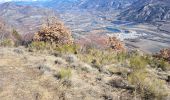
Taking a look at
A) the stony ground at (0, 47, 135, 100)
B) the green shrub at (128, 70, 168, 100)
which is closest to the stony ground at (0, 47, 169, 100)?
the stony ground at (0, 47, 135, 100)

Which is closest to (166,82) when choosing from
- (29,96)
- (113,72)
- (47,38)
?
(113,72)

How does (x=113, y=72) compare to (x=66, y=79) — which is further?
(x=113, y=72)

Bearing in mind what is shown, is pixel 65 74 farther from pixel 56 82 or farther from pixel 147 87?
pixel 147 87

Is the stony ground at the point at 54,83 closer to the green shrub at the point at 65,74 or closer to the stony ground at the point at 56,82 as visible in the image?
the stony ground at the point at 56,82

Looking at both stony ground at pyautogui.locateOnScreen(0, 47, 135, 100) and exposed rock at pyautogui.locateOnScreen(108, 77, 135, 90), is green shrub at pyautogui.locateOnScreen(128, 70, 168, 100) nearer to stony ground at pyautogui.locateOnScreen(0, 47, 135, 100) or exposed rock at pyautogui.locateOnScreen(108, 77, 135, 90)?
exposed rock at pyautogui.locateOnScreen(108, 77, 135, 90)

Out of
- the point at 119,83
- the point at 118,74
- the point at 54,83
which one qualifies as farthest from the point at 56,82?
the point at 118,74

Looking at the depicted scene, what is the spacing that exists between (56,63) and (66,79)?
3.77m

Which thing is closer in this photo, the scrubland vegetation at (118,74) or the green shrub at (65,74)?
the scrubland vegetation at (118,74)

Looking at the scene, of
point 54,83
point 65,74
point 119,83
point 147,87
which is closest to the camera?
point 147,87

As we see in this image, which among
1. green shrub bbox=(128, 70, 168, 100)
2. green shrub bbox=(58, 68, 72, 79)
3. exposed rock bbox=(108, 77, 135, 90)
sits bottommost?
exposed rock bbox=(108, 77, 135, 90)

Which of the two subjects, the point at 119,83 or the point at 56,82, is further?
the point at 119,83

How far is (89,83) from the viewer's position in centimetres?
1549

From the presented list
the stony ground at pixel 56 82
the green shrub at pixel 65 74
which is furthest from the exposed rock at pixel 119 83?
the green shrub at pixel 65 74

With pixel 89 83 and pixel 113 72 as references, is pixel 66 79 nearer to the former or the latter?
pixel 89 83
